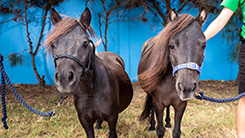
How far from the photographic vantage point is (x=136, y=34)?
6.53 meters

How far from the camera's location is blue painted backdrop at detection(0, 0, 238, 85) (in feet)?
19.3

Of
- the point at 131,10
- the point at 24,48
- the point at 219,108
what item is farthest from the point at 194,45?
the point at 24,48

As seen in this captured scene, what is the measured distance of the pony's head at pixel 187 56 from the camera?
1.41 metres

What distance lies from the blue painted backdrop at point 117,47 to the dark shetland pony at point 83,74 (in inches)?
135

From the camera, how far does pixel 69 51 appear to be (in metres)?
1.42

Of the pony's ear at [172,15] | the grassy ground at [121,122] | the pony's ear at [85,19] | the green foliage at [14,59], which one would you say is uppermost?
the green foliage at [14,59]

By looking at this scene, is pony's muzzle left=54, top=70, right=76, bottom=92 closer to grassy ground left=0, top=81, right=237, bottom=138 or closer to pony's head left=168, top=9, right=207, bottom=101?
pony's head left=168, top=9, right=207, bottom=101

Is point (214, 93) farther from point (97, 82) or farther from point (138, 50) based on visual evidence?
point (97, 82)

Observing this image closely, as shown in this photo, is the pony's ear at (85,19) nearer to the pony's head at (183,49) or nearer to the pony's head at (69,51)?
the pony's head at (69,51)

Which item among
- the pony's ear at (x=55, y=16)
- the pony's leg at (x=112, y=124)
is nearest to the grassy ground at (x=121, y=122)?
the pony's leg at (x=112, y=124)

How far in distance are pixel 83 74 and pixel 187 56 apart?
95cm

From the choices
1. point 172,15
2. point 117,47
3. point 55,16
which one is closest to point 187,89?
point 172,15

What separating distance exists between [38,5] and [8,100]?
3.05m

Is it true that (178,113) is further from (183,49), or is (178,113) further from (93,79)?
(93,79)
